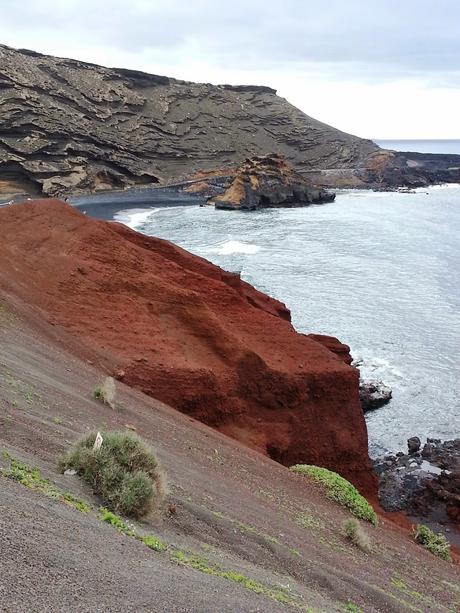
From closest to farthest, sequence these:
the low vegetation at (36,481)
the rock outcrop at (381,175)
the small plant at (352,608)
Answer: the low vegetation at (36,481) → the small plant at (352,608) → the rock outcrop at (381,175)

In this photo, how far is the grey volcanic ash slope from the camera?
82875 millimetres

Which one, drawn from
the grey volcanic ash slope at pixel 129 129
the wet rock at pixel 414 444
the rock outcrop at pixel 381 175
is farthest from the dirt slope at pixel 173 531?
the rock outcrop at pixel 381 175

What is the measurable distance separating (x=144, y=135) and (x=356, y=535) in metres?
102

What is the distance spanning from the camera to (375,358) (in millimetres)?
29922

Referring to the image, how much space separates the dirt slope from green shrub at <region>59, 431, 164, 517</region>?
18cm

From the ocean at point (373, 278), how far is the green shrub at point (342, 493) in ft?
33.6

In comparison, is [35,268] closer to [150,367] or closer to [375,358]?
[150,367]

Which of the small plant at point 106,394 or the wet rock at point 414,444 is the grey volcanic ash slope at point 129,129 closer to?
the wet rock at point 414,444

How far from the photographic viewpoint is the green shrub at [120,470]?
666cm

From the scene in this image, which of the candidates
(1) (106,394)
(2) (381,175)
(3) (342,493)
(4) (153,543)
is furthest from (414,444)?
(2) (381,175)

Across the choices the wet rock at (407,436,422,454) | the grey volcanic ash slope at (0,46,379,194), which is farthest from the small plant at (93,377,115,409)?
the grey volcanic ash slope at (0,46,379,194)

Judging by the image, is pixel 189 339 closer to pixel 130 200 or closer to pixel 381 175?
pixel 130 200

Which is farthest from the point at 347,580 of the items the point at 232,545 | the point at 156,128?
the point at 156,128

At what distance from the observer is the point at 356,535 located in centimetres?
1027
